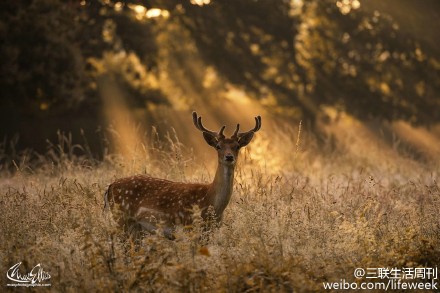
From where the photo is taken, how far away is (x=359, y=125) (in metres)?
23.6

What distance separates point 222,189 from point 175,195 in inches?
20.0

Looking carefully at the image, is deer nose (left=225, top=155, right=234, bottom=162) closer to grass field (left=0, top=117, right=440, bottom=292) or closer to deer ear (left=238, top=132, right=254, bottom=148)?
deer ear (left=238, top=132, right=254, bottom=148)

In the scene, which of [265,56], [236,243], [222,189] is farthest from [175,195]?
[265,56]

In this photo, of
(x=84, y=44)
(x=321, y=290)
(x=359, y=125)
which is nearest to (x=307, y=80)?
(x=359, y=125)

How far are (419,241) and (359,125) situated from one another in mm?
17273

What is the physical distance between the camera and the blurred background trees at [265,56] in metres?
20.0

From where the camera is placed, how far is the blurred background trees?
2002 cm

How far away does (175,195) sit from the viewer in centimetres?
A: 719

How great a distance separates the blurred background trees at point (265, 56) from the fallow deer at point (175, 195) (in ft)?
38.6

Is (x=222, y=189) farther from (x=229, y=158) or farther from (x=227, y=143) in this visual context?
(x=227, y=143)

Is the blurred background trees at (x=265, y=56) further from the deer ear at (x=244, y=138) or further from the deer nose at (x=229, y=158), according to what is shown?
the deer nose at (x=229, y=158)

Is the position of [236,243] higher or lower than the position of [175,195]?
lower

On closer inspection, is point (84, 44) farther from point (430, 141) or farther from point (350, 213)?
point (350, 213)

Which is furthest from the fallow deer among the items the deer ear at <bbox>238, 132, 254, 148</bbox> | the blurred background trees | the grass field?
the blurred background trees
